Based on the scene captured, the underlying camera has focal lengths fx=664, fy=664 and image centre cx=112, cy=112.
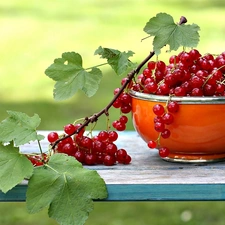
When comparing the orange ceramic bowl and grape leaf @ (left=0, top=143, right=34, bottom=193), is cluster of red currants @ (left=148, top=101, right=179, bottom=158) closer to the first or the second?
the orange ceramic bowl

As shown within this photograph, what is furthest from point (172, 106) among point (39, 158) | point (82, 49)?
point (82, 49)

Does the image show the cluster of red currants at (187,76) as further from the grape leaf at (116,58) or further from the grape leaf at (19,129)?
the grape leaf at (19,129)

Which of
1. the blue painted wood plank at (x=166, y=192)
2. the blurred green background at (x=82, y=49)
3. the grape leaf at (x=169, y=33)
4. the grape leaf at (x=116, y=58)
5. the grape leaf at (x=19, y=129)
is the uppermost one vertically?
the grape leaf at (x=169, y=33)

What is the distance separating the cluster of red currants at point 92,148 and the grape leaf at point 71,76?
0.08 meters

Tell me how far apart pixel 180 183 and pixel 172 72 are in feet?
0.74

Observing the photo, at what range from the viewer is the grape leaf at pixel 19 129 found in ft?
3.89

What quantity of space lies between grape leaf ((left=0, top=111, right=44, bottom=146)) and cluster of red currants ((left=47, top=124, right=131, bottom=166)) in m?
0.11

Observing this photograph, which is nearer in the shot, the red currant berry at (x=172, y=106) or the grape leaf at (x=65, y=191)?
the grape leaf at (x=65, y=191)

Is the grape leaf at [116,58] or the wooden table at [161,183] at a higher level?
the grape leaf at [116,58]

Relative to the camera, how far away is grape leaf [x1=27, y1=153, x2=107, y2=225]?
43.1 inches

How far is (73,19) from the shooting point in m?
7.66

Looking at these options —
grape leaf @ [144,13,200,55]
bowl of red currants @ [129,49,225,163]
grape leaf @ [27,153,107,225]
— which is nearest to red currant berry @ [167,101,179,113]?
bowl of red currants @ [129,49,225,163]

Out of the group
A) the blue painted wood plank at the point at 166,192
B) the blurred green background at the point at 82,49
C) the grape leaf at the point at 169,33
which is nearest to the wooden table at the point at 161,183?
the blue painted wood plank at the point at 166,192

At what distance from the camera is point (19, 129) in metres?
1.21
